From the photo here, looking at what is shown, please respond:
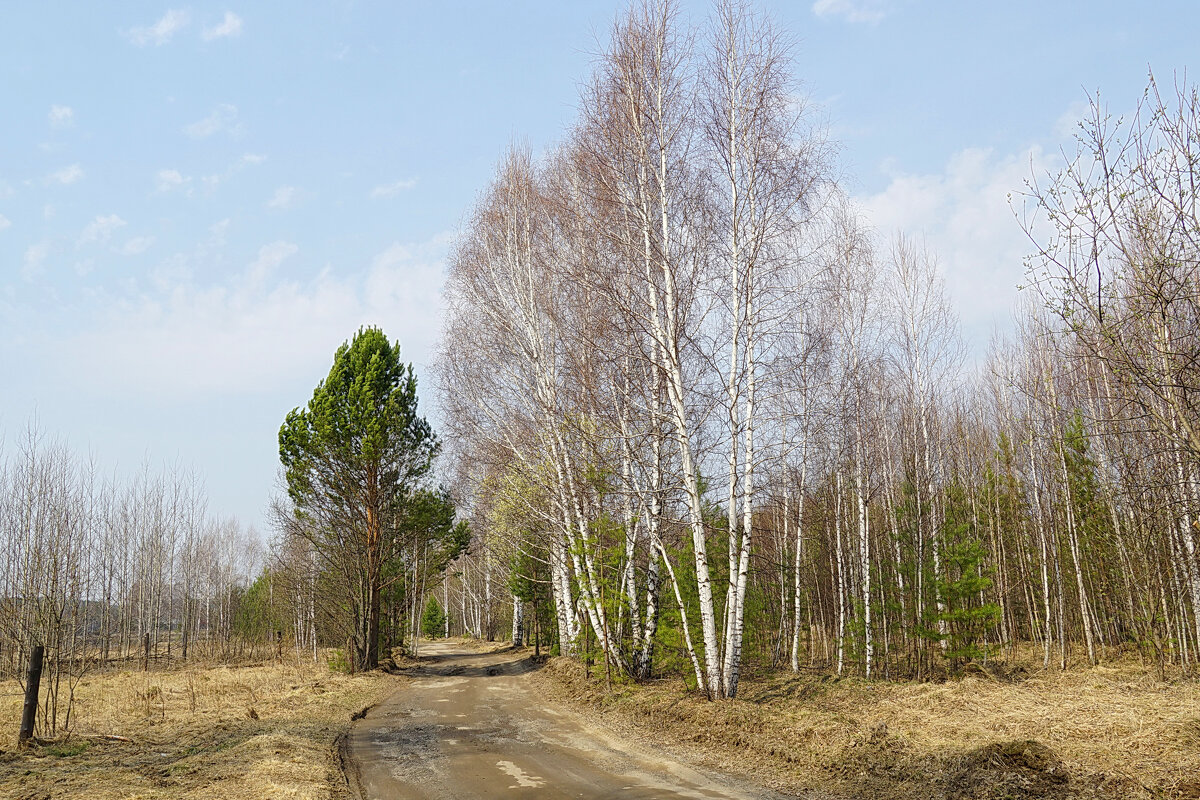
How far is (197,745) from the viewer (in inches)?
415

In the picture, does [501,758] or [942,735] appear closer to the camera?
[942,735]

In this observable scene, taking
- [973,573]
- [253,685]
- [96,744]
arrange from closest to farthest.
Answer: [96,744]
[973,573]
[253,685]

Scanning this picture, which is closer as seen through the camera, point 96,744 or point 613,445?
point 96,744

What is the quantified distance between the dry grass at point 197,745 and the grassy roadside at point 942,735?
4.81 m

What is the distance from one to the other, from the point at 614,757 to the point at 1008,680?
1096 centimetres

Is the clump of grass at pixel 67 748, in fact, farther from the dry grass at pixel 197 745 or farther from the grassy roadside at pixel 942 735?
the grassy roadside at pixel 942 735

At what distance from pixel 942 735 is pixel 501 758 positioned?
17.8ft

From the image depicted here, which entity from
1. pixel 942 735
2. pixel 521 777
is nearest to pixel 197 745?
pixel 521 777

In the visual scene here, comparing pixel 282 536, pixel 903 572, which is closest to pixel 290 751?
pixel 903 572

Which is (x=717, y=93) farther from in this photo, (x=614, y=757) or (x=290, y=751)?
(x=290, y=751)

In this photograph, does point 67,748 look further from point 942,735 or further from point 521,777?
point 942,735

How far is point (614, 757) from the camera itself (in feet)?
31.2

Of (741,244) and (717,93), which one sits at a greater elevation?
(717,93)

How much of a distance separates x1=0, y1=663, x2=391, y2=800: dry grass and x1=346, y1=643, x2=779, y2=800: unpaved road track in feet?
2.15
